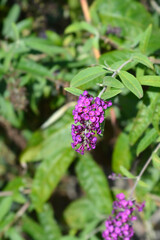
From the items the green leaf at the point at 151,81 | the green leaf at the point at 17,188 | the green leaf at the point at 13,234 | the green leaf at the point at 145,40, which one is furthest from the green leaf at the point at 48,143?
the green leaf at the point at 151,81

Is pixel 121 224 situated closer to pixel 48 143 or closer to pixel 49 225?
pixel 48 143

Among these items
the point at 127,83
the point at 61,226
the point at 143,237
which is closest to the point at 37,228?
the point at 61,226

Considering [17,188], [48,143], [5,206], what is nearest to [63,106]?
Answer: [48,143]

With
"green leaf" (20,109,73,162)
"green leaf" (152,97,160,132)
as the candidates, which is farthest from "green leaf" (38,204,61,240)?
"green leaf" (152,97,160,132)

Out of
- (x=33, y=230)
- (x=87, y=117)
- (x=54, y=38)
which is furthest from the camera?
(x=33, y=230)

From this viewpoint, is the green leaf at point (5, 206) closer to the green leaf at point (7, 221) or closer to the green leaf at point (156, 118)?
the green leaf at point (7, 221)

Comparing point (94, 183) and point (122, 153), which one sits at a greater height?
point (122, 153)

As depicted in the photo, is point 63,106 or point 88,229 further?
point 63,106
